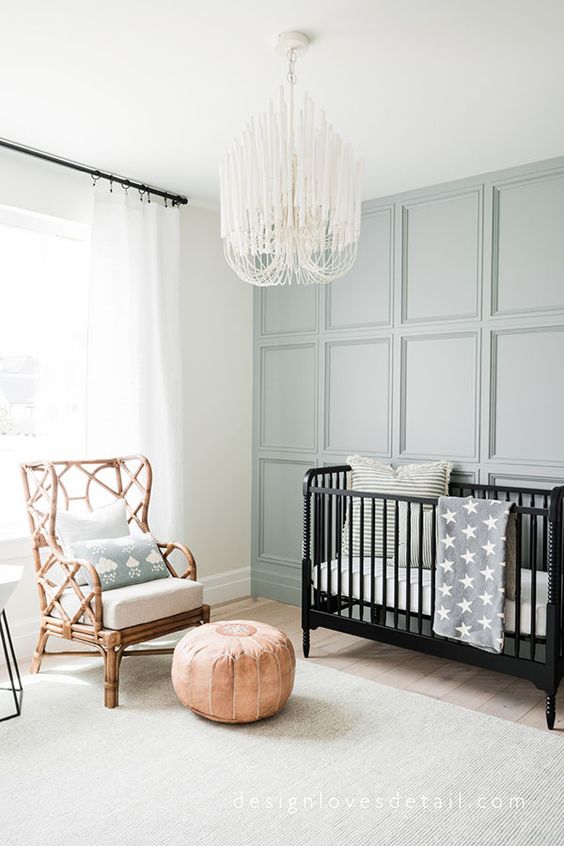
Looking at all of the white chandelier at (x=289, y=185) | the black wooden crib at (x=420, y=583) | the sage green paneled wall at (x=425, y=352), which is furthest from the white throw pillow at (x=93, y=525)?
the white chandelier at (x=289, y=185)

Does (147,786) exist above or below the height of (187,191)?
below

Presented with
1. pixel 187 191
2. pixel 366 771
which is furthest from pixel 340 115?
pixel 366 771

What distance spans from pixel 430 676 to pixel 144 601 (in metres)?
1.39

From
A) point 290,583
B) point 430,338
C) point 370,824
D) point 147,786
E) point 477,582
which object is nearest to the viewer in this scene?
point 370,824

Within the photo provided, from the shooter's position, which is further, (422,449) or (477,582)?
(422,449)

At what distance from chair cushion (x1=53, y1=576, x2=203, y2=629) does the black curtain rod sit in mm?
2093

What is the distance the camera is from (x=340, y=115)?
2990 mm

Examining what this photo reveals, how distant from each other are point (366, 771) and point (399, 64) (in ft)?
8.12

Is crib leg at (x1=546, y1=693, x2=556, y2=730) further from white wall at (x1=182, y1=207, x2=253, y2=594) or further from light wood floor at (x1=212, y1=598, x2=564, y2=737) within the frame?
white wall at (x1=182, y1=207, x2=253, y2=594)

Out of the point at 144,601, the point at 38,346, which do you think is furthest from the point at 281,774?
the point at 38,346

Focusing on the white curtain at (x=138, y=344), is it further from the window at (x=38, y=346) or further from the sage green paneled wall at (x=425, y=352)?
the sage green paneled wall at (x=425, y=352)

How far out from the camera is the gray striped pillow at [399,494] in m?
3.46

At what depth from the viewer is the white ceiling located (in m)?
2.20

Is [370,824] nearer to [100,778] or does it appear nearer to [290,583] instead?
[100,778]
